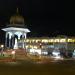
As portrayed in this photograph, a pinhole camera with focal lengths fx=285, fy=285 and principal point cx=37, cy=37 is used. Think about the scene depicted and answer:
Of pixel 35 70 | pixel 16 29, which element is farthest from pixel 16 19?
pixel 35 70

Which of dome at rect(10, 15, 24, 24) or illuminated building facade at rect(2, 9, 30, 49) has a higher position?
dome at rect(10, 15, 24, 24)

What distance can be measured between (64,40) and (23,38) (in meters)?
24.1

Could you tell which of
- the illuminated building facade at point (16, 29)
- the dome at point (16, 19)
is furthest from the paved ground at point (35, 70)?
the dome at point (16, 19)

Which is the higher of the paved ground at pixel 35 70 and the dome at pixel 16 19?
the dome at pixel 16 19

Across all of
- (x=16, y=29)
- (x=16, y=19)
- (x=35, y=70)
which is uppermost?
(x=16, y=19)

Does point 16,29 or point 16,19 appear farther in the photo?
point 16,19

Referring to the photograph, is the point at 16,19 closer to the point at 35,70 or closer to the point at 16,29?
the point at 16,29

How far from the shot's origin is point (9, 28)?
139m

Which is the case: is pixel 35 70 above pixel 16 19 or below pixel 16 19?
below

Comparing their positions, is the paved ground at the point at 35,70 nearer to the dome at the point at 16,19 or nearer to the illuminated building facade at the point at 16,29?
the illuminated building facade at the point at 16,29

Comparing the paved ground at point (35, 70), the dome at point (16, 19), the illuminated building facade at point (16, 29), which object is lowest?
the paved ground at point (35, 70)

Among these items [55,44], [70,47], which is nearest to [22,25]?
[55,44]

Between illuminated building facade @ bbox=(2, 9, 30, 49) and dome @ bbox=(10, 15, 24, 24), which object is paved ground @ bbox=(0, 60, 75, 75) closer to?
illuminated building facade @ bbox=(2, 9, 30, 49)

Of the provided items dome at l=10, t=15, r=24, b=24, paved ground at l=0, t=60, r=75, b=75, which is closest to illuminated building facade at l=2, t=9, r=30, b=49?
dome at l=10, t=15, r=24, b=24
